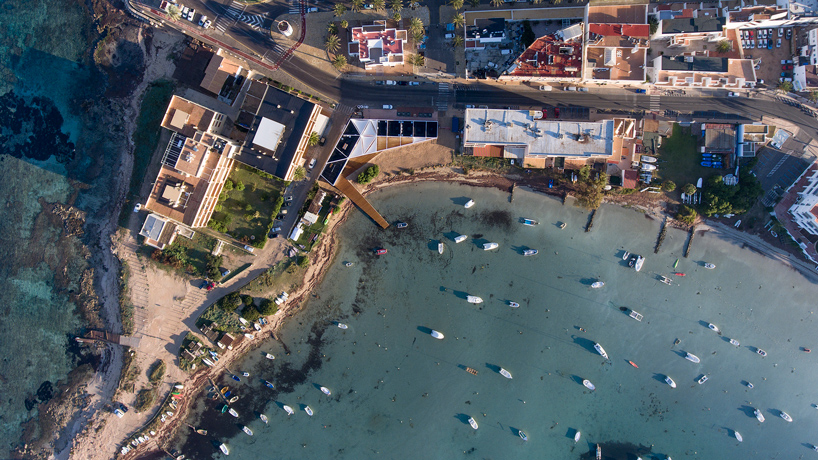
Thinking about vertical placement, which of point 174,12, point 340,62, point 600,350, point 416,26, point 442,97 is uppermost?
point 416,26

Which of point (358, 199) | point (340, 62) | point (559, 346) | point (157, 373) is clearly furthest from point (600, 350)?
point (157, 373)

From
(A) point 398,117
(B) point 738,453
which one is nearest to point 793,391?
(B) point 738,453

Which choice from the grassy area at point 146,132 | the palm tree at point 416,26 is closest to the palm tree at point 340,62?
the palm tree at point 416,26

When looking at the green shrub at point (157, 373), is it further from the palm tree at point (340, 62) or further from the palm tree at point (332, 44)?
the palm tree at point (332, 44)

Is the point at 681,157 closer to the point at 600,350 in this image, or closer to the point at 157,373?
the point at 600,350

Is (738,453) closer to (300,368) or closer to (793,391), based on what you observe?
(793,391)
